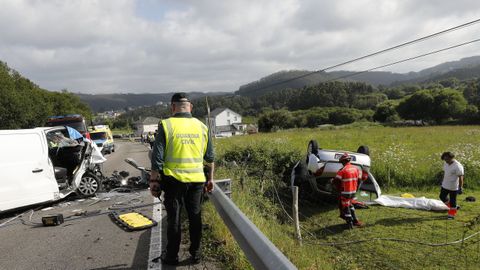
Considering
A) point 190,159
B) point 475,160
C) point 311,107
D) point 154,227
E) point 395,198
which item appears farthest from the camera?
point 311,107

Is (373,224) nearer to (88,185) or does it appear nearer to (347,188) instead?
(347,188)

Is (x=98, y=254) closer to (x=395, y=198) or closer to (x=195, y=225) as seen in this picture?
(x=195, y=225)

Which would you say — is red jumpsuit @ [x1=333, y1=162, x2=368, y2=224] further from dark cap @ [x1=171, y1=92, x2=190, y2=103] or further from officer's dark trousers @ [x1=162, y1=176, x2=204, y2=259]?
dark cap @ [x1=171, y1=92, x2=190, y2=103]

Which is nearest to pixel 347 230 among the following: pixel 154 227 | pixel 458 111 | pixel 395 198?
pixel 395 198

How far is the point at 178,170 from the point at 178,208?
1.33 feet

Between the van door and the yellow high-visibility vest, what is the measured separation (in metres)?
4.52

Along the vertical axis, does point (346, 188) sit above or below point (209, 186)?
below

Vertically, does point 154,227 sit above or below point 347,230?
above

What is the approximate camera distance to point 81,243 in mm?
4691

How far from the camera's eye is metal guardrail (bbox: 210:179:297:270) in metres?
2.16

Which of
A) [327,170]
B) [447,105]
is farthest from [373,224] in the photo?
[447,105]

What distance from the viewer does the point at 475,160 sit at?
12070mm

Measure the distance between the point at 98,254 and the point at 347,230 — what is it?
214 inches

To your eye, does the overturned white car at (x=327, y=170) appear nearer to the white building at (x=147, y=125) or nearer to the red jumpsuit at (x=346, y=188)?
the red jumpsuit at (x=346, y=188)
